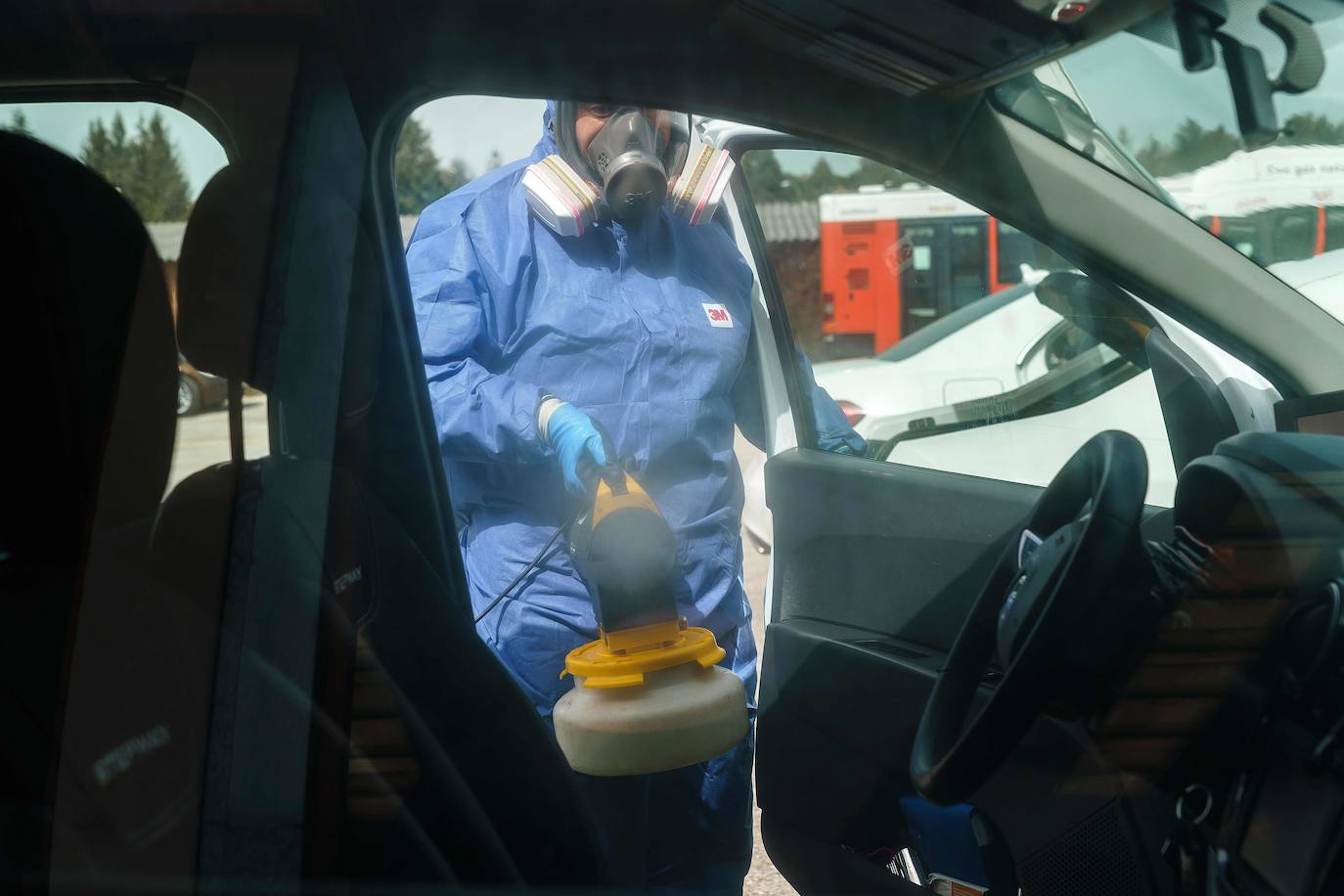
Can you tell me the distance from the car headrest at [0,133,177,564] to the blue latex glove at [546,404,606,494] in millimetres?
840

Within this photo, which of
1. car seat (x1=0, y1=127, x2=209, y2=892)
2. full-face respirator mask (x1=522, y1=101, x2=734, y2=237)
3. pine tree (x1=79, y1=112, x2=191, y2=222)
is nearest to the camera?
car seat (x1=0, y1=127, x2=209, y2=892)

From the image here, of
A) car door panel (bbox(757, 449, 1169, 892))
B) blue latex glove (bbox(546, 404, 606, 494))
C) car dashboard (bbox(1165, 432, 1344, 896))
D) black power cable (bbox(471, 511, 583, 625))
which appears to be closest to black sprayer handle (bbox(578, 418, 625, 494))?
blue latex glove (bbox(546, 404, 606, 494))

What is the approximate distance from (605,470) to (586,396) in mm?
256

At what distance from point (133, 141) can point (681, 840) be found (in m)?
1.53

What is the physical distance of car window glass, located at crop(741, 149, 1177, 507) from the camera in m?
1.46

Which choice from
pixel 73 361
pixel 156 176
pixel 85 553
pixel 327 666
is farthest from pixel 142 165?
pixel 327 666

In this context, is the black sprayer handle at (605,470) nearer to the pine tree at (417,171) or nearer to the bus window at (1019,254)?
the pine tree at (417,171)

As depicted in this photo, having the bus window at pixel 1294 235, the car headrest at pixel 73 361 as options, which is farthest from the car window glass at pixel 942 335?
the car headrest at pixel 73 361

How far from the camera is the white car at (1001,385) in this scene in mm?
1319

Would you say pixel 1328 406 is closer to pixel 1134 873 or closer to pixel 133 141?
pixel 1134 873

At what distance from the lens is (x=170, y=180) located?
1096 millimetres

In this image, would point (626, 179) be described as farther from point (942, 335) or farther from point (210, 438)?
point (210, 438)

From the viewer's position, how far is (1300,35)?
111 cm

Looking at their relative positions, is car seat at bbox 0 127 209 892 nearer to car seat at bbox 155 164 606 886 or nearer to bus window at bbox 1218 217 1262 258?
car seat at bbox 155 164 606 886
